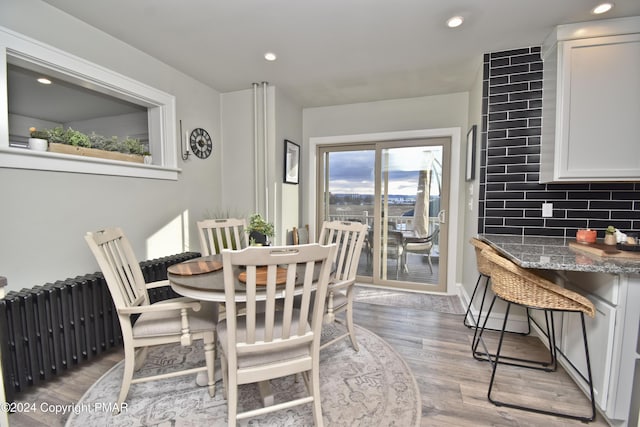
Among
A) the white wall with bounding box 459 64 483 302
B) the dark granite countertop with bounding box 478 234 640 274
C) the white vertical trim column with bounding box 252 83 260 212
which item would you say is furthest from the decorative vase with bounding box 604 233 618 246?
the white vertical trim column with bounding box 252 83 260 212

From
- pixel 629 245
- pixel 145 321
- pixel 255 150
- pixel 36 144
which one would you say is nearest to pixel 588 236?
pixel 629 245

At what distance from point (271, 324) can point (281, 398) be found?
2.55ft

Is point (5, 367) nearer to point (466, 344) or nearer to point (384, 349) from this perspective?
point (384, 349)

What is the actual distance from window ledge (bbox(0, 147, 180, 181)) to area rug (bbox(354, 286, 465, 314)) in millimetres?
2636

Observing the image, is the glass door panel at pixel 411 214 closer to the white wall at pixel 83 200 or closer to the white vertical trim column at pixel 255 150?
the white vertical trim column at pixel 255 150

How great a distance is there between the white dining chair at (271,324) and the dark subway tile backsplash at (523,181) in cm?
211

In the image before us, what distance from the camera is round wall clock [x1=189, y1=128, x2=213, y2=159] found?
3113 mm

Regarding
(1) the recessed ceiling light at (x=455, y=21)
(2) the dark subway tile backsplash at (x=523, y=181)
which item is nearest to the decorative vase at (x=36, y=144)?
(1) the recessed ceiling light at (x=455, y=21)

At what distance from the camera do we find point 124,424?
4.97ft

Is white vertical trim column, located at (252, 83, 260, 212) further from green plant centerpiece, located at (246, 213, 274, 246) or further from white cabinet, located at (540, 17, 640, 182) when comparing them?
white cabinet, located at (540, 17, 640, 182)

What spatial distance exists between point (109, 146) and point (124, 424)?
81.5 inches

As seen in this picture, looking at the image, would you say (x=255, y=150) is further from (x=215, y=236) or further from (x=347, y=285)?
(x=347, y=285)

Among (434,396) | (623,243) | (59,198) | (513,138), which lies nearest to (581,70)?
(513,138)

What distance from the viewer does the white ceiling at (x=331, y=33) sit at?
1.91 metres
